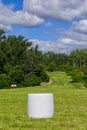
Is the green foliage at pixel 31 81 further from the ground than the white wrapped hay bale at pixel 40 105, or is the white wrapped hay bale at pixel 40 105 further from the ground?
the white wrapped hay bale at pixel 40 105

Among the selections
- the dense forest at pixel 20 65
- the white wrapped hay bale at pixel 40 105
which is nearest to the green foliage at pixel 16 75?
the dense forest at pixel 20 65

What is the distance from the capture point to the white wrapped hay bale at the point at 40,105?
38.5ft

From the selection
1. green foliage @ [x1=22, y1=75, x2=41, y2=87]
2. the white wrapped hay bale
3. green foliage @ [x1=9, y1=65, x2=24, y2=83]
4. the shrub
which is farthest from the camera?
green foliage @ [x1=9, y1=65, x2=24, y2=83]

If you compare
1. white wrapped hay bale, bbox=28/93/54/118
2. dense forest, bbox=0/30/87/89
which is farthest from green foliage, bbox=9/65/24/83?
white wrapped hay bale, bbox=28/93/54/118

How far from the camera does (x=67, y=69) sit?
115 meters

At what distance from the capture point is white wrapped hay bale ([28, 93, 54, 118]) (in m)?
11.7

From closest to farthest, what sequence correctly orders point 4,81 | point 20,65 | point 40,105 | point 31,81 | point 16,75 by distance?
1. point 40,105
2. point 4,81
3. point 31,81
4. point 16,75
5. point 20,65

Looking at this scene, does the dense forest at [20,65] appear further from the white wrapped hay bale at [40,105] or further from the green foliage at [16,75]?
the white wrapped hay bale at [40,105]

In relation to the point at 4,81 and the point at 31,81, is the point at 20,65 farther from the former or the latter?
the point at 4,81

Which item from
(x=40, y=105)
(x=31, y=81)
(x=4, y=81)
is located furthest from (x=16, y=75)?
(x=40, y=105)

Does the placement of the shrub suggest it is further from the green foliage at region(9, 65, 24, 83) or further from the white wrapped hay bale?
the white wrapped hay bale

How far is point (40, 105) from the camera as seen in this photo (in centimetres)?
1174

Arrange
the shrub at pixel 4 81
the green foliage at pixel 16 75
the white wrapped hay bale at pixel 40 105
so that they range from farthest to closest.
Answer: the green foliage at pixel 16 75
the shrub at pixel 4 81
the white wrapped hay bale at pixel 40 105

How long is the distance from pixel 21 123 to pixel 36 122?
0.46 meters
